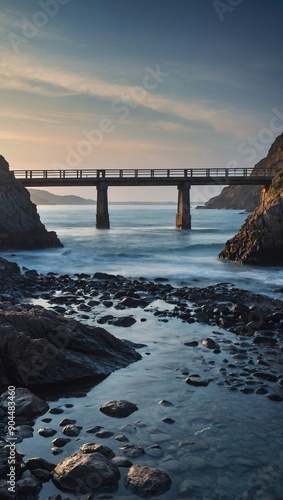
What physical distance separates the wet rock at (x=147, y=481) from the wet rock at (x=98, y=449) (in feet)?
1.31

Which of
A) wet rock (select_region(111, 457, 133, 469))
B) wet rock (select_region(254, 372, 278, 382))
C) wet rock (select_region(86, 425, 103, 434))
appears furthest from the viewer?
wet rock (select_region(254, 372, 278, 382))

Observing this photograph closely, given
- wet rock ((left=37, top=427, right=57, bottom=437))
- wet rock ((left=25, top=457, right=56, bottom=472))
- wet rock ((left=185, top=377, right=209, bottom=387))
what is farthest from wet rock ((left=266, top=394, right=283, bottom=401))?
wet rock ((left=25, top=457, right=56, bottom=472))

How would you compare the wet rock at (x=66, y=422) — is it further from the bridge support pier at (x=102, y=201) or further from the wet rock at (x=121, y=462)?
the bridge support pier at (x=102, y=201)

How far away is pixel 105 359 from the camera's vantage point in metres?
9.20

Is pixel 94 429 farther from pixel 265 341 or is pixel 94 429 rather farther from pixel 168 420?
pixel 265 341

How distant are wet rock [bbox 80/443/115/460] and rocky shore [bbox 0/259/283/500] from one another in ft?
0.04

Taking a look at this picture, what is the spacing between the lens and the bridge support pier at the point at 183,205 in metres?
53.3

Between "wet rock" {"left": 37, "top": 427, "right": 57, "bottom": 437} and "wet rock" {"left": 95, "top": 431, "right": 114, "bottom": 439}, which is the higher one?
"wet rock" {"left": 37, "top": 427, "right": 57, "bottom": 437}

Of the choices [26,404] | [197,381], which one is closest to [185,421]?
[197,381]

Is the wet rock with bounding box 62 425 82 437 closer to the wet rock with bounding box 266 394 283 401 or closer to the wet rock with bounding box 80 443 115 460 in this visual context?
the wet rock with bounding box 80 443 115 460

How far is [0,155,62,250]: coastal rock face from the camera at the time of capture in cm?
3572

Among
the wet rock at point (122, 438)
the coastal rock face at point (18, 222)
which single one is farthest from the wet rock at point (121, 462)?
the coastal rock face at point (18, 222)

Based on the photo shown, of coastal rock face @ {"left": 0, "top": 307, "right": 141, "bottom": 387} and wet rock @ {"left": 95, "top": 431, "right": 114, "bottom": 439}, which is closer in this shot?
wet rock @ {"left": 95, "top": 431, "right": 114, "bottom": 439}

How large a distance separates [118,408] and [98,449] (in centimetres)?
129
